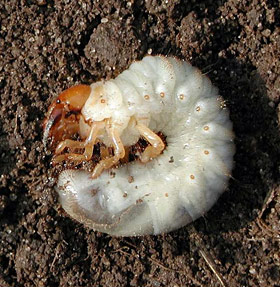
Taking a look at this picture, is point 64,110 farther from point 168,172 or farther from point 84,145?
point 168,172

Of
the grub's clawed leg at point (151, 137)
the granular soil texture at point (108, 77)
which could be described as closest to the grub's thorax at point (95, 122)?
the grub's clawed leg at point (151, 137)

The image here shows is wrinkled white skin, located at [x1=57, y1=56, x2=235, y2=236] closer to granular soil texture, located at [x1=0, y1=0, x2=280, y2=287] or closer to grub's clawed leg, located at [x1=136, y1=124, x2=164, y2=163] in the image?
grub's clawed leg, located at [x1=136, y1=124, x2=164, y2=163]

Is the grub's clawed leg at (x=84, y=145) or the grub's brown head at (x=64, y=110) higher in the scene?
the grub's brown head at (x=64, y=110)

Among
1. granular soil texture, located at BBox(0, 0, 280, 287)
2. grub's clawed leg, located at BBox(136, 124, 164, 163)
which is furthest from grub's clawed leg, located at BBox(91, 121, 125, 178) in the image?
granular soil texture, located at BBox(0, 0, 280, 287)

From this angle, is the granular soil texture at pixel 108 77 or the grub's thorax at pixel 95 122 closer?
the grub's thorax at pixel 95 122

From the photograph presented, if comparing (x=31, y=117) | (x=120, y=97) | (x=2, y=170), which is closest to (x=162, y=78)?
(x=120, y=97)

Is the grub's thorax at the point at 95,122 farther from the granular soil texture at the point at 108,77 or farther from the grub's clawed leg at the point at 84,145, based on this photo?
the granular soil texture at the point at 108,77

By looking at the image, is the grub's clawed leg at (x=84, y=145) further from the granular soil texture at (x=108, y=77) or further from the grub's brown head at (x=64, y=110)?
the granular soil texture at (x=108, y=77)

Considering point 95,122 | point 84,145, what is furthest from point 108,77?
point 84,145

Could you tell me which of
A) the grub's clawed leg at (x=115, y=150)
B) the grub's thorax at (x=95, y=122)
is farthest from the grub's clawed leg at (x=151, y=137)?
the grub's clawed leg at (x=115, y=150)
